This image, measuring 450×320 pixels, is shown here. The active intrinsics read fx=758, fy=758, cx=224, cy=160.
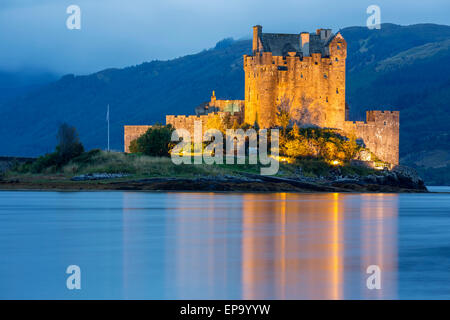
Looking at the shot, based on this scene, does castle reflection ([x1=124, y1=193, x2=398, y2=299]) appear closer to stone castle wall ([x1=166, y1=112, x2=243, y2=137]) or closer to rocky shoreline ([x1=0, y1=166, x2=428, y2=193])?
rocky shoreline ([x1=0, y1=166, x2=428, y2=193])

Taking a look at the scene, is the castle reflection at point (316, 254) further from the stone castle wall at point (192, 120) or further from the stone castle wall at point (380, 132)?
the stone castle wall at point (380, 132)

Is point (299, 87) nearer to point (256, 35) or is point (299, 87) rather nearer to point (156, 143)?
point (256, 35)

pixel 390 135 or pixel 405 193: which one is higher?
pixel 390 135

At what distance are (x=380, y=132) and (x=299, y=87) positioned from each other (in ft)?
30.0

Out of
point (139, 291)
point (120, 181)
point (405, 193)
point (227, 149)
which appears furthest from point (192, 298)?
point (405, 193)

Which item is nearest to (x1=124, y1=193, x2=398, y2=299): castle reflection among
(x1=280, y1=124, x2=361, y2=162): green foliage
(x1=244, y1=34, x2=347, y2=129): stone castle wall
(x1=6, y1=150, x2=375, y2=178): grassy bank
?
(x1=6, y1=150, x2=375, y2=178): grassy bank

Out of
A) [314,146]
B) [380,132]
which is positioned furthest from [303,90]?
[380,132]

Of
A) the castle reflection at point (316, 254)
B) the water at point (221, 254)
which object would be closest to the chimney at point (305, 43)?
the castle reflection at point (316, 254)

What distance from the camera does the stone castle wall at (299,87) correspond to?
69312mm

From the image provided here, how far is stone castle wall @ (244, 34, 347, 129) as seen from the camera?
227 ft

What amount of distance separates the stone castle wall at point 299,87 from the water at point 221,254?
34.9 m

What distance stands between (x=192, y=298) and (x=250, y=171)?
4730cm
